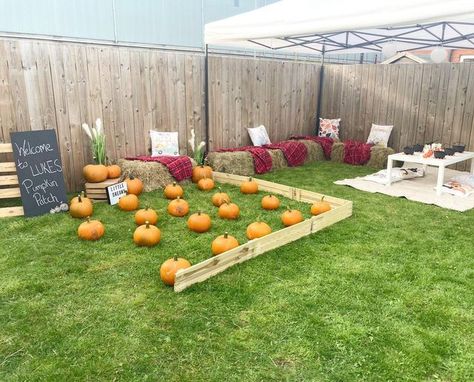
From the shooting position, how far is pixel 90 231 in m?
3.93

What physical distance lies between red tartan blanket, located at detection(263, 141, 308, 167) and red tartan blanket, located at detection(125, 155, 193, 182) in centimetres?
206

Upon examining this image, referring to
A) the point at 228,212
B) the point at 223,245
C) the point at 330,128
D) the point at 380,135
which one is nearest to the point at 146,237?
the point at 223,245

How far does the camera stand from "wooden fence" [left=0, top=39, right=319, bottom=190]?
204 inches

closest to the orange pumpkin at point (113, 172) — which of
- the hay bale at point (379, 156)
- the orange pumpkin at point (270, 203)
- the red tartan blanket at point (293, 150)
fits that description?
the orange pumpkin at point (270, 203)

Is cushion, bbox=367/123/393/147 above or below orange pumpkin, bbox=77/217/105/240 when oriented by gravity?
above

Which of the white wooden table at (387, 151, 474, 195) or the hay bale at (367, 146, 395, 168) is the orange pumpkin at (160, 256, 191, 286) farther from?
the hay bale at (367, 146, 395, 168)

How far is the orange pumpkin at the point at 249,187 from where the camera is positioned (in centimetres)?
565

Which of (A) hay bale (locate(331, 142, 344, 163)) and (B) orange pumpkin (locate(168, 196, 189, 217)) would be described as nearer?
(B) orange pumpkin (locate(168, 196, 189, 217))

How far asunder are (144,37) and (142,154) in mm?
2333

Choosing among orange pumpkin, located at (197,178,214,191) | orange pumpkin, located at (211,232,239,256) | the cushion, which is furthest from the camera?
the cushion

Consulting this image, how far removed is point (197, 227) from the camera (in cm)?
411

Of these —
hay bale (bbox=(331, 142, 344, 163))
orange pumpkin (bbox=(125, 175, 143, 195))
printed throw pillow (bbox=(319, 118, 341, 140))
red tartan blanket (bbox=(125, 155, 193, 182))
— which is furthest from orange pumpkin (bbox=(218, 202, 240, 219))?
printed throw pillow (bbox=(319, 118, 341, 140))

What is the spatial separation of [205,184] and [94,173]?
1536mm

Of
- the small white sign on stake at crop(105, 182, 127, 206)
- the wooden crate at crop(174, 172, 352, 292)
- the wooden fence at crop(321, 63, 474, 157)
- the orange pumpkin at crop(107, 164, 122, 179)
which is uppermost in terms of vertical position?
the wooden fence at crop(321, 63, 474, 157)
